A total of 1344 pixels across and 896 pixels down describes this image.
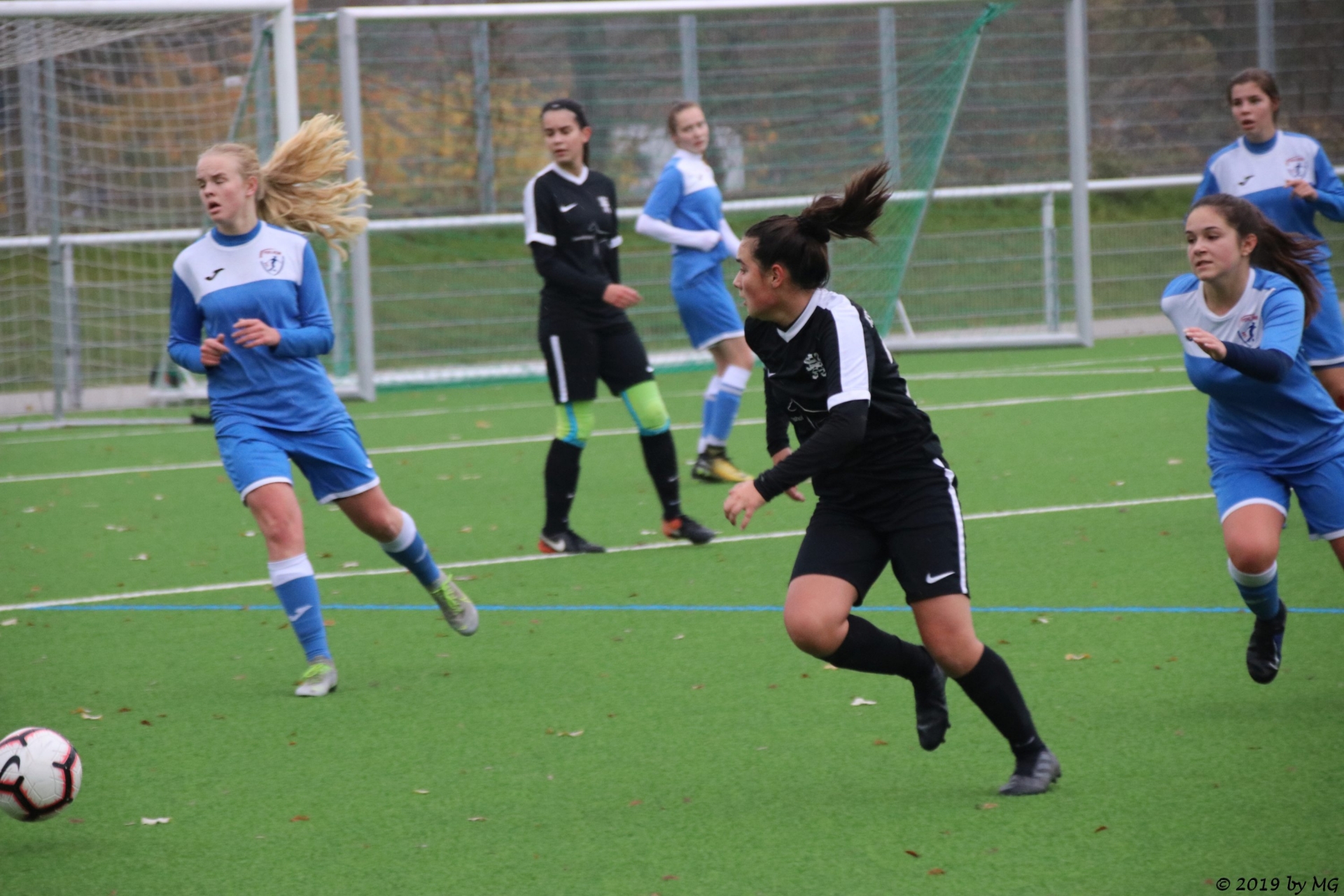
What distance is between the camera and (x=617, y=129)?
52.4 ft

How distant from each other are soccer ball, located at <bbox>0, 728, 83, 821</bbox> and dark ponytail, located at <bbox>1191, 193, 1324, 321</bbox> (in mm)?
3715

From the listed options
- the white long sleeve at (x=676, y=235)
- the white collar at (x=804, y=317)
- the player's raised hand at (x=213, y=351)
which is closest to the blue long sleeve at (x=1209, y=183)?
the white long sleeve at (x=676, y=235)

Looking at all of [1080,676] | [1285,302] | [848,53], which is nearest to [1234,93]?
[1285,302]

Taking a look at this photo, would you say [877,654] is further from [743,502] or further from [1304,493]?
[1304,493]

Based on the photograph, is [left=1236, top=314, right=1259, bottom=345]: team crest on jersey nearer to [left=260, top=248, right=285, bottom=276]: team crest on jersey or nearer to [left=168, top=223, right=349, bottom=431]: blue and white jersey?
[left=168, top=223, right=349, bottom=431]: blue and white jersey

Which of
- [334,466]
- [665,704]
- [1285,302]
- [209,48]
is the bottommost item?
[665,704]

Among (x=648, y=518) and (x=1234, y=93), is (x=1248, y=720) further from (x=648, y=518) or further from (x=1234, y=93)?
(x=648, y=518)

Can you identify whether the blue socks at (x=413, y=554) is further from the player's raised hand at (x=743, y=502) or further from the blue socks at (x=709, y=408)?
the blue socks at (x=709, y=408)

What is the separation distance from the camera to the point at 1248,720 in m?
4.57

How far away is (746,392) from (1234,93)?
23.3ft

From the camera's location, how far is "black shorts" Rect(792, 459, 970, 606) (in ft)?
13.1

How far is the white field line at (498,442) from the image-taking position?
10797 mm

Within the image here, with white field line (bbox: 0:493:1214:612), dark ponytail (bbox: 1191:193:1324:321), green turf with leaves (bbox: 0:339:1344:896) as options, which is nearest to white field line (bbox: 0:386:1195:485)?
green turf with leaves (bbox: 0:339:1344:896)

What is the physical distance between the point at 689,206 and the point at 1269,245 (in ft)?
15.6
